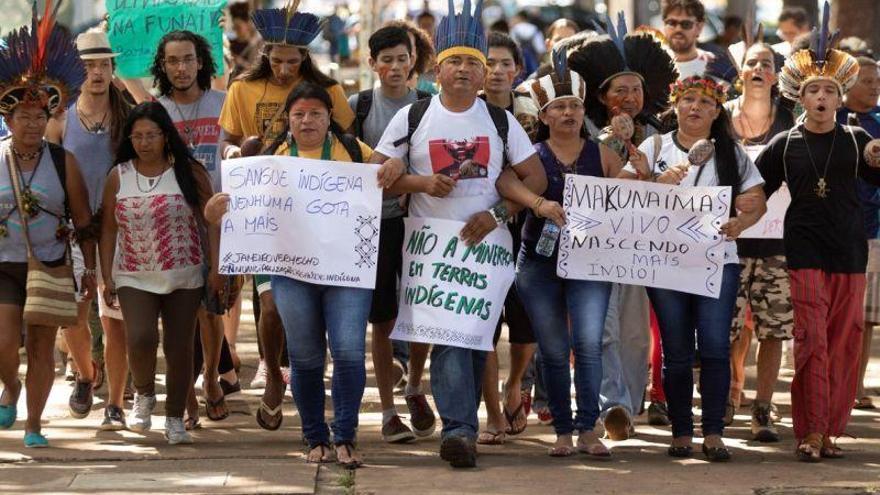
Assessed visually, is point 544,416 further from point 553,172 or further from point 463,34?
point 463,34

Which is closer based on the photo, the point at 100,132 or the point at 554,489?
the point at 554,489

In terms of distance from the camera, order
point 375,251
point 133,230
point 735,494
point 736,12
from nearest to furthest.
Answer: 1. point 735,494
2. point 375,251
3. point 133,230
4. point 736,12

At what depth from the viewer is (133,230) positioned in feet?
32.8

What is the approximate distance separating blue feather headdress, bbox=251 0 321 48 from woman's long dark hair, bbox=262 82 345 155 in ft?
2.35

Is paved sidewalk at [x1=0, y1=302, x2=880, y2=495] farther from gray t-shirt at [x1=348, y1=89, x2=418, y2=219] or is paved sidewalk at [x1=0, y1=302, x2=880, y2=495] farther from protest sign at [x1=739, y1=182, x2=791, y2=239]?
gray t-shirt at [x1=348, y1=89, x2=418, y2=219]

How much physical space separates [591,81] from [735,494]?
2.54 metres

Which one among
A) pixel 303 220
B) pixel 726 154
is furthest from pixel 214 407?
pixel 726 154

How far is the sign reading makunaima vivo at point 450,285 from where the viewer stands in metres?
9.26

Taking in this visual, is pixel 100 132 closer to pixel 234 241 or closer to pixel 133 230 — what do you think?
pixel 133 230

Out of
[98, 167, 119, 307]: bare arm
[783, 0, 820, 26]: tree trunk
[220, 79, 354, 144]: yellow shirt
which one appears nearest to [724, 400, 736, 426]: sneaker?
[220, 79, 354, 144]: yellow shirt

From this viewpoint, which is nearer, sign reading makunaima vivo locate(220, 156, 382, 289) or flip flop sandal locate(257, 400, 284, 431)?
sign reading makunaima vivo locate(220, 156, 382, 289)

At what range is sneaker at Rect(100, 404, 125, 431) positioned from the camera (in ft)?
34.5

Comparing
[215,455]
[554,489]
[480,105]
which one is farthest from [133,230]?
[554,489]

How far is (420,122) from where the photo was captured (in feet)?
30.4
